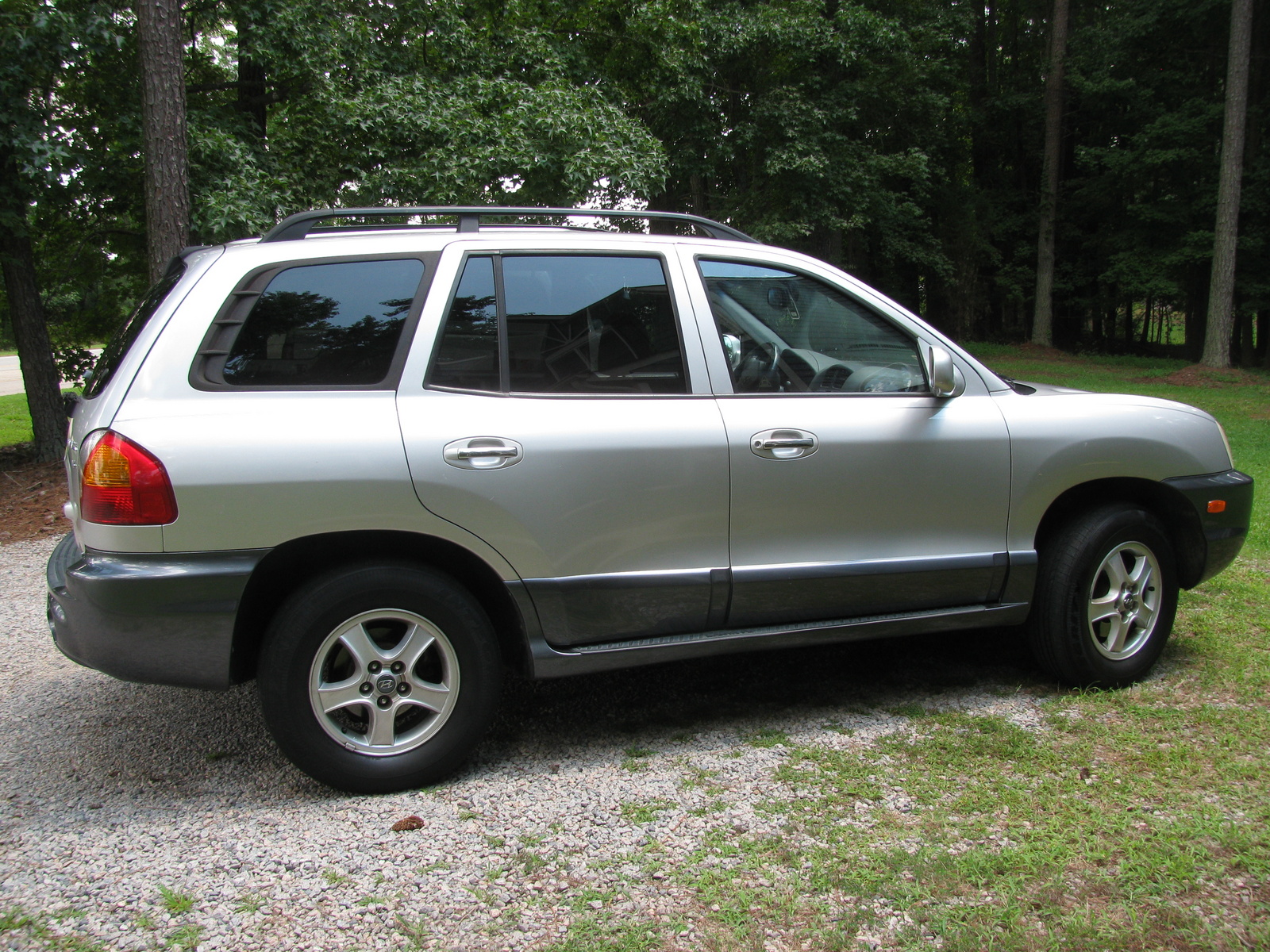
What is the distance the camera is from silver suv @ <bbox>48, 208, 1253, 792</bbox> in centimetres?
299

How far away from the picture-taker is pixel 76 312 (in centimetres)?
1360

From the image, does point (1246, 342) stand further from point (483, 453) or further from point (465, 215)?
point (483, 453)

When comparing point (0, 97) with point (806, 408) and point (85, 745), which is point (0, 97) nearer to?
point (85, 745)

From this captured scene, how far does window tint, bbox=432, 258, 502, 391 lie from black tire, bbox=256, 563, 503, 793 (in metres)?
0.66

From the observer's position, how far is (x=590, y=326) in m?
3.46

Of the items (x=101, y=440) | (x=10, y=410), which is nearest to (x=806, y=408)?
Result: (x=101, y=440)

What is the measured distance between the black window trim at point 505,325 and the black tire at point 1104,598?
1.68 m

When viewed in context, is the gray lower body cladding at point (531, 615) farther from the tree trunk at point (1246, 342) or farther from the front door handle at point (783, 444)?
the tree trunk at point (1246, 342)

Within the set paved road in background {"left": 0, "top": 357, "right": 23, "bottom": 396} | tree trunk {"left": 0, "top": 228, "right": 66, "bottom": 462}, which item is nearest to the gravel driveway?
tree trunk {"left": 0, "top": 228, "right": 66, "bottom": 462}

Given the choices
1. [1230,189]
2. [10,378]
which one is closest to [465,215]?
[1230,189]

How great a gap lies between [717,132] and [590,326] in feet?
52.2

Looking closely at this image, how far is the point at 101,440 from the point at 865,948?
2.59 meters

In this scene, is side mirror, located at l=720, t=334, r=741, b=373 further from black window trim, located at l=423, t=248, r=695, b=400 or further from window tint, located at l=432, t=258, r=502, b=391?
window tint, located at l=432, t=258, r=502, b=391

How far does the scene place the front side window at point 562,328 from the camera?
3.30 metres
